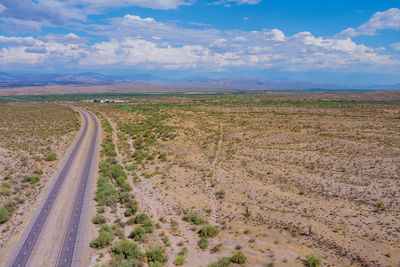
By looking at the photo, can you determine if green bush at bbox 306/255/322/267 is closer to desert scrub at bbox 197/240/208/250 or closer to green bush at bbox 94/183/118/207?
desert scrub at bbox 197/240/208/250

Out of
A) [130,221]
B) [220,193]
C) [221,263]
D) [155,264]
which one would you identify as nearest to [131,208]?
[130,221]

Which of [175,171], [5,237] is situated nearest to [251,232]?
[175,171]

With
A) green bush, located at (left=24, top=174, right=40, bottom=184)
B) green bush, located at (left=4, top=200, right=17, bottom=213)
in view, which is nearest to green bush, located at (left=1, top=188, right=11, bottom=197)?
green bush, located at (left=4, top=200, right=17, bottom=213)

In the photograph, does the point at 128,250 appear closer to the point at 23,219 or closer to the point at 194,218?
the point at 194,218

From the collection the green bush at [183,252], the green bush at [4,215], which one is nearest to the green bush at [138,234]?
the green bush at [183,252]

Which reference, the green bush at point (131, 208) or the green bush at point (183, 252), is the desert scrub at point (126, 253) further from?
the green bush at point (131, 208)

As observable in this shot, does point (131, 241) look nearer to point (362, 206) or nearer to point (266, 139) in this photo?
point (362, 206)
